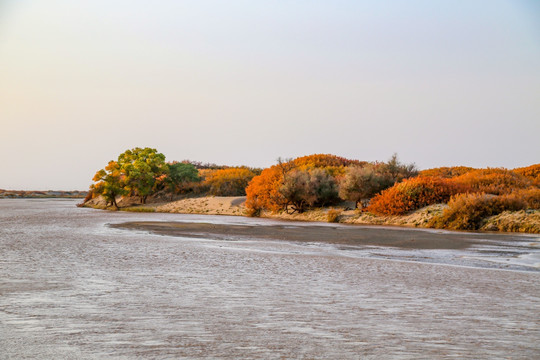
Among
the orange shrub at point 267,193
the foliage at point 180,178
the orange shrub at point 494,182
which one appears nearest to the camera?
the orange shrub at point 494,182

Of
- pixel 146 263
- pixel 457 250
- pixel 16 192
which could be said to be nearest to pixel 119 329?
pixel 146 263

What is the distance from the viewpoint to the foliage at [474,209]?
66.7ft

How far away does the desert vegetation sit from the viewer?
20.7m

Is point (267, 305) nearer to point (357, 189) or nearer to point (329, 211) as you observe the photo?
point (329, 211)

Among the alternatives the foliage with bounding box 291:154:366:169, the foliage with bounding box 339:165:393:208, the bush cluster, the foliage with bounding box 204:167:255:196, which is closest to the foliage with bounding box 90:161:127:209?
the foliage with bounding box 204:167:255:196

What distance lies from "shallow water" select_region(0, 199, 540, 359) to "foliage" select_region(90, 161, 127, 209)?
31.5 m

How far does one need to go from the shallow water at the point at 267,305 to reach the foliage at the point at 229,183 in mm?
31456

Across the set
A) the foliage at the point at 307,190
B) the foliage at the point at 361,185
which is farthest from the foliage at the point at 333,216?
the foliage at the point at 307,190

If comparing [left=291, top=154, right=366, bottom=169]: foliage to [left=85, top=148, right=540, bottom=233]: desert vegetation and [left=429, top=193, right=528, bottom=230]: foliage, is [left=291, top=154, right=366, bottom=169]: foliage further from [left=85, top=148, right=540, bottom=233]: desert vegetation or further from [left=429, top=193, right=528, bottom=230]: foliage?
[left=429, top=193, right=528, bottom=230]: foliage

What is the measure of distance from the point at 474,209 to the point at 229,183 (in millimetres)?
26549

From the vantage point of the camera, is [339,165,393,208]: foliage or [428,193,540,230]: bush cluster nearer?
[428,193,540,230]: bush cluster

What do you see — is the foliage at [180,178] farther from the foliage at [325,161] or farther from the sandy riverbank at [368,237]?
the sandy riverbank at [368,237]

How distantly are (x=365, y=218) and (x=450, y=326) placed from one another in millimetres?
19430

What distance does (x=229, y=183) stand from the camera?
44.6 metres
